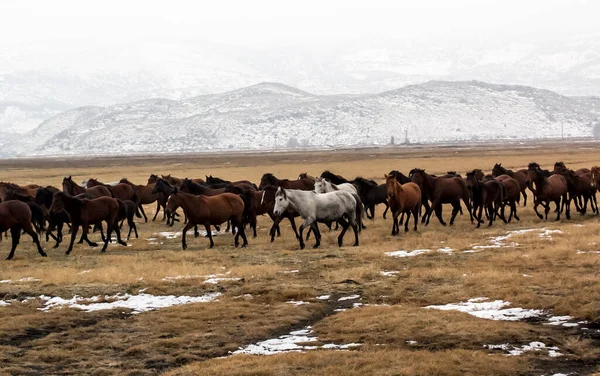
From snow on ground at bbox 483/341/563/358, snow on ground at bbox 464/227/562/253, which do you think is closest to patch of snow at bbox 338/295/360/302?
snow on ground at bbox 483/341/563/358

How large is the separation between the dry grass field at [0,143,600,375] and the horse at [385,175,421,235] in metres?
2.20

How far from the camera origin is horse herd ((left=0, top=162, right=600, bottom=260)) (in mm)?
22625

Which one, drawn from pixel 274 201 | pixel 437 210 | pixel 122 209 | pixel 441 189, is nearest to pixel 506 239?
pixel 437 210

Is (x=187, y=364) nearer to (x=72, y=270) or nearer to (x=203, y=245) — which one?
(x=72, y=270)

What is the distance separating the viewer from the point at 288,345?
1146 cm

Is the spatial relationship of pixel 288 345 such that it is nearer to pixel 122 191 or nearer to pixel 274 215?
pixel 274 215

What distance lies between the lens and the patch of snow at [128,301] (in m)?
14.7

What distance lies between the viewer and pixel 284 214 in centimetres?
2339

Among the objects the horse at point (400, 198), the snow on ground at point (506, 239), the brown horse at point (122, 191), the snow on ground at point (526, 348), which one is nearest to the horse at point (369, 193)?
the horse at point (400, 198)

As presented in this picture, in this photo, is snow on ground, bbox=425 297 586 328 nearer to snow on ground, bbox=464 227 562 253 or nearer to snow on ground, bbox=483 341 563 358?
snow on ground, bbox=483 341 563 358

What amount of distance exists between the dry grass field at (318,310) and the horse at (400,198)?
2.20 m

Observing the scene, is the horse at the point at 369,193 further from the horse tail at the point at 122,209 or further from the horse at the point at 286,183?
the horse tail at the point at 122,209

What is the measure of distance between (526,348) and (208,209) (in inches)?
578

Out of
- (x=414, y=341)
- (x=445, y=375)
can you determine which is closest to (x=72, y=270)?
(x=414, y=341)
